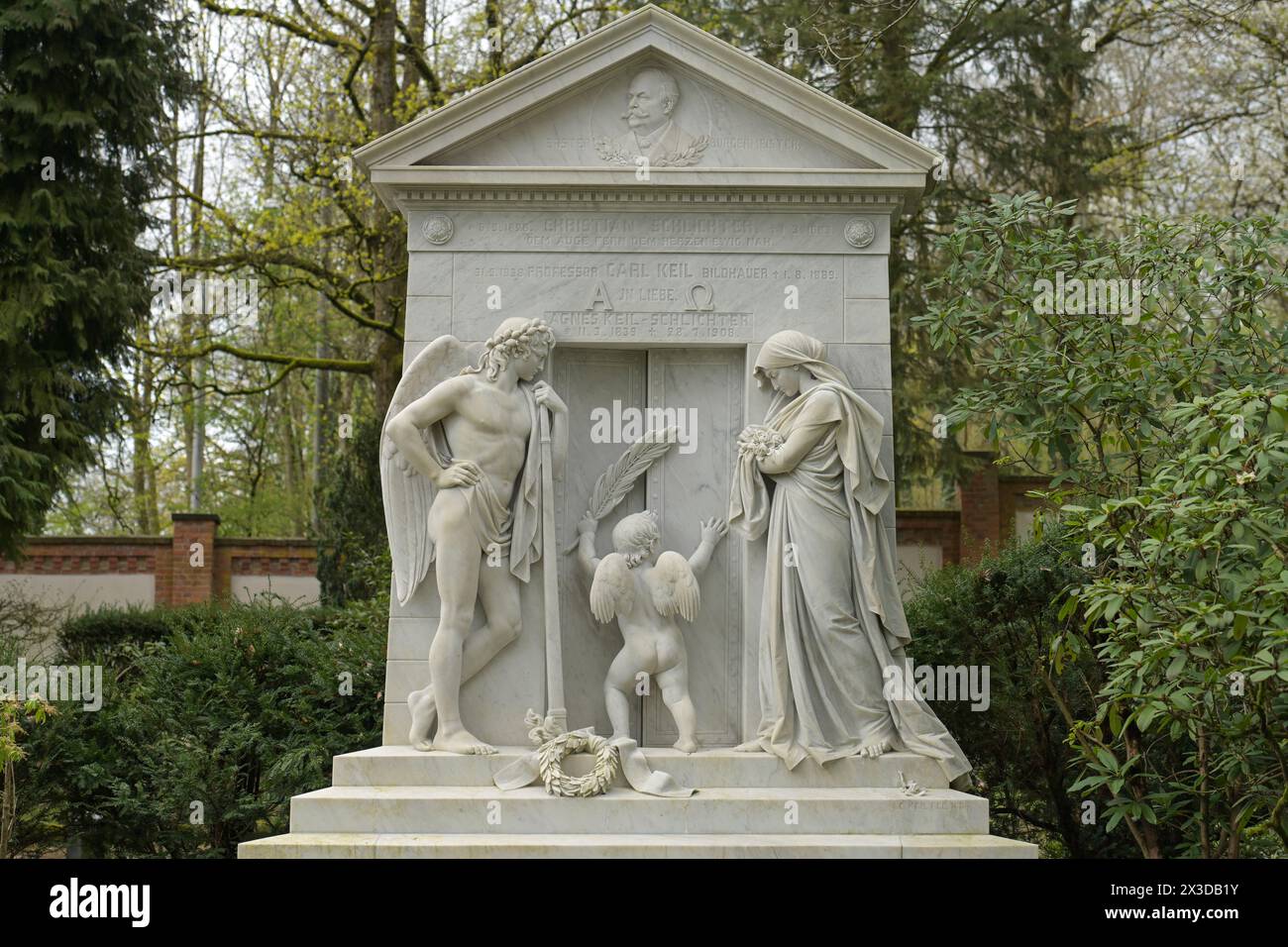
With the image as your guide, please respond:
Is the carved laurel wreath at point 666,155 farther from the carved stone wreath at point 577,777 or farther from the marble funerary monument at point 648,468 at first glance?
the carved stone wreath at point 577,777

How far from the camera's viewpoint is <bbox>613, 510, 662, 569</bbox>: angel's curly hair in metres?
8.81

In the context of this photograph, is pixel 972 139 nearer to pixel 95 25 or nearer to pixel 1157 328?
pixel 1157 328

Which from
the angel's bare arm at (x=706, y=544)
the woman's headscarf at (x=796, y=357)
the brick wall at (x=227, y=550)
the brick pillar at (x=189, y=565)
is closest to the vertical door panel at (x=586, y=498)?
the angel's bare arm at (x=706, y=544)

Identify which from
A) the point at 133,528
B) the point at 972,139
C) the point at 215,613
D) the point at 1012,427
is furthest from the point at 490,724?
the point at 133,528

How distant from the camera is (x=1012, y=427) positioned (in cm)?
1005

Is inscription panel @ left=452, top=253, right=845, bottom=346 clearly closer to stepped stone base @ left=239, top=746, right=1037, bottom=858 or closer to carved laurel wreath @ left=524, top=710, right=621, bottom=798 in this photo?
carved laurel wreath @ left=524, top=710, right=621, bottom=798

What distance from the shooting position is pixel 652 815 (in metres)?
7.95

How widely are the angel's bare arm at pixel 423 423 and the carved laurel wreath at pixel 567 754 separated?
162 cm

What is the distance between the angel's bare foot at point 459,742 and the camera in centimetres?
845

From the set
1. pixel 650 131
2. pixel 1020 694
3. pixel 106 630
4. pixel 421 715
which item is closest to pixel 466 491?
pixel 421 715

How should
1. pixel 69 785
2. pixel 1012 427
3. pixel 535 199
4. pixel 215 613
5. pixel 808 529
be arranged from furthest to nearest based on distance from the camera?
pixel 215 613 < pixel 69 785 < pixel 1012 427 < pixel 535 199 < pixel 808 529

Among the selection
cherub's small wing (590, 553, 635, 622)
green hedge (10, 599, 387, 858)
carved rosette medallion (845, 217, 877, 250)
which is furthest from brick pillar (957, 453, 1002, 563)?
cherub's small wing (590, 553, 635, 622)

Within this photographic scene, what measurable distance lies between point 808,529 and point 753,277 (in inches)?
68.3

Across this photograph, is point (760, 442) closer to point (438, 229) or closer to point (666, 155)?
point (666, 155)
